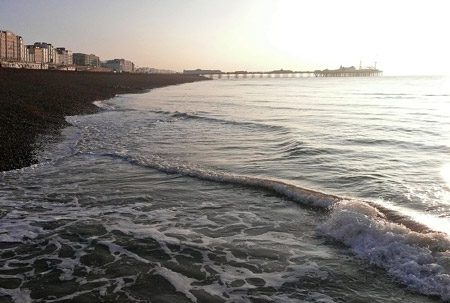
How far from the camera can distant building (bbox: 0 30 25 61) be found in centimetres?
16662

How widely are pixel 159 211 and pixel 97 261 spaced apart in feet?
7.75

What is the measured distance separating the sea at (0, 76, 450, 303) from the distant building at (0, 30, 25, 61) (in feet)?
581

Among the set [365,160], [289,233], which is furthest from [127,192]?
Answer: [365,160]

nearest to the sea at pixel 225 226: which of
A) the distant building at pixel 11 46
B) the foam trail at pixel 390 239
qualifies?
the foam trail at pixel 390 239

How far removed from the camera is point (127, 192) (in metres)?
9.23

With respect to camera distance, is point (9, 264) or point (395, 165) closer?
point (9, 264)

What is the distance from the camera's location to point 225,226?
7.36 m

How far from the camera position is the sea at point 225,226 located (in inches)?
203

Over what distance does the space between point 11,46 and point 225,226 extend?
199 meters

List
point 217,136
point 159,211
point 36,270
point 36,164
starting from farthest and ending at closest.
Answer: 1. point 217,136
2. point 36,164
3. point 159,211
4. point 36,270

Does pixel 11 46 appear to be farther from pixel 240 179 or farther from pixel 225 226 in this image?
pixel 225 226

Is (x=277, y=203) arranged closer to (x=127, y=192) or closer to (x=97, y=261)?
(x=127, y=192)

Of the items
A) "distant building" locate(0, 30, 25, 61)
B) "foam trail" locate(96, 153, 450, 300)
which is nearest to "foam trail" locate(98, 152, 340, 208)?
"foam trail" locate(96, 153, 450, 300)

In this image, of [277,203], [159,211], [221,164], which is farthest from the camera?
[221,164]
